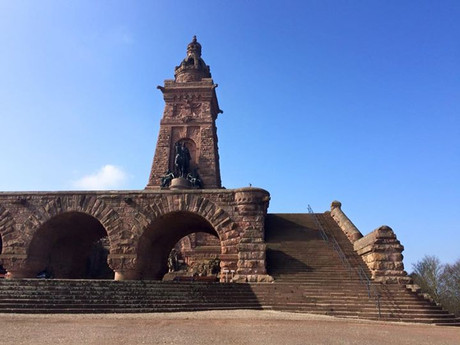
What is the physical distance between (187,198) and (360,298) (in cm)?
867

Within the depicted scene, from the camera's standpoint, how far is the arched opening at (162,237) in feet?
55.9

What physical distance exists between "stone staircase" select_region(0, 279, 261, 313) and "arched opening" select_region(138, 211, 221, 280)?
5.03 metres

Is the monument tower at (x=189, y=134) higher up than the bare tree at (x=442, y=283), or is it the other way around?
the monument tower at (x=189, y=134)

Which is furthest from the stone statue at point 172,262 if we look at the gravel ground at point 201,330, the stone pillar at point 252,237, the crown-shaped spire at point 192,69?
the crown-shaped spire at point 192,69

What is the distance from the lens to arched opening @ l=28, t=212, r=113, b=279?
17.2 metres

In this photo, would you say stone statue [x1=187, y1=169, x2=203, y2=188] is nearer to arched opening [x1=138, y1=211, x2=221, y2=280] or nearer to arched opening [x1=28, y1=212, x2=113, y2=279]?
arched opening [x1=138, y1=211, x2=221, y2=280]

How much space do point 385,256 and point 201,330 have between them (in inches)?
383

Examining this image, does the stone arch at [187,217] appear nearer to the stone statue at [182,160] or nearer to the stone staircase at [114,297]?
the stone staircase at [114,297]

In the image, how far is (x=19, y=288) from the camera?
36.6 feet

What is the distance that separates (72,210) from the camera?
54.5 ft

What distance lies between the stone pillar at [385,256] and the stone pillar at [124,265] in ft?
34.3

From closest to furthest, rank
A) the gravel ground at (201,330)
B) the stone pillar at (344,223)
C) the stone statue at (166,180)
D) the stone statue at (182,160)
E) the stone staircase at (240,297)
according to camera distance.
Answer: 1. the gravel ground at (201,330)
2. the stone staircase at (240,297)
3. the stone pillar at (344,223)
4. the stone statue at (166,180)
5. the stone statue at (182,160)

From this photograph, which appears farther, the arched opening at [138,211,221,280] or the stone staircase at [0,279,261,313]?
the arched opening at [138,211,221,280]

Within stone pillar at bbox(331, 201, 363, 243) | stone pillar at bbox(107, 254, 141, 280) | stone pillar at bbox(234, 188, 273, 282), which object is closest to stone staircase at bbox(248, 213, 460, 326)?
stone pillar at bbox(331, 201, 363, 243)
